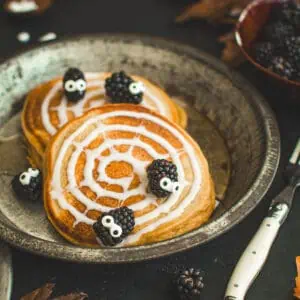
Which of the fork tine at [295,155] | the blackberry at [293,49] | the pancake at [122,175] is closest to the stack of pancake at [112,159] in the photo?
the pancake at [122,175]

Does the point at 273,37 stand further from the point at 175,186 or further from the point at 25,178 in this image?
the point at 25,178

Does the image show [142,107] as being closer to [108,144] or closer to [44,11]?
[108,144]

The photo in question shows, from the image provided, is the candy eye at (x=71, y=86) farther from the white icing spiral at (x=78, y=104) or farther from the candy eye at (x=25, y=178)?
the candy eye at (x=25, y=178)

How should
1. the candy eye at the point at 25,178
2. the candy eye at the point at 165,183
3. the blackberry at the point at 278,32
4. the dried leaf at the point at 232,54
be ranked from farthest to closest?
the dried leaf at the point at 232,54 < the blackberry at the point at 278,32 < the candy eye at the point at 25,178 < the candy eye at the point at 165,183

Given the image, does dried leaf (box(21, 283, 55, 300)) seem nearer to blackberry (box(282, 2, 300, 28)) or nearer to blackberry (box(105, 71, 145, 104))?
blackberry (box(105, 71, 145, 104))

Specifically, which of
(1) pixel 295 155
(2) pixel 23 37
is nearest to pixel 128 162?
(1) pixel 295 155
